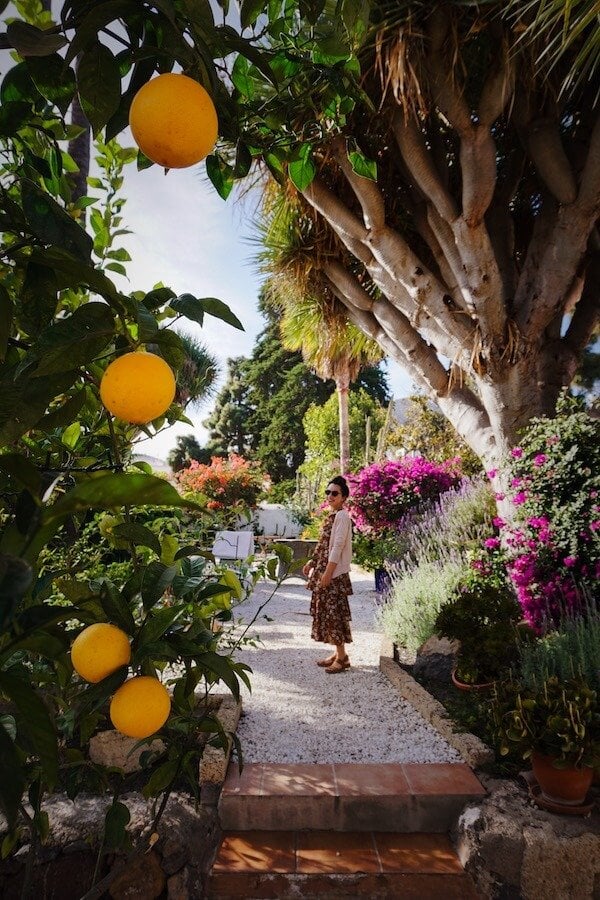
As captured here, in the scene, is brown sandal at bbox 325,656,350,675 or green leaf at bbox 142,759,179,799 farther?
brown sandal at bbox 325,656,350,675

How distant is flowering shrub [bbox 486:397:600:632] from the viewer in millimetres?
3770

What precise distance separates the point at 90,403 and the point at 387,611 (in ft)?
14.1

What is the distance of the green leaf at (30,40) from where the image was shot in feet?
2.04

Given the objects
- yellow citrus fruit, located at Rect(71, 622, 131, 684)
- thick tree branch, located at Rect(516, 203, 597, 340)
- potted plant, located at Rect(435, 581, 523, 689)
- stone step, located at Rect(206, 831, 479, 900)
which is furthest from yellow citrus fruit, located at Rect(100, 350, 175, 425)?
thick tree branch, located at Rect(516, 203, 597, 340)

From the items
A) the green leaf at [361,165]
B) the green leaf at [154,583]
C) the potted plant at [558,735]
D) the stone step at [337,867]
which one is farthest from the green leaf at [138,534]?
the potted plant at [558,735]

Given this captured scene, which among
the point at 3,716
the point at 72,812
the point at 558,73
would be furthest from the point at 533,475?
the point at 3,716

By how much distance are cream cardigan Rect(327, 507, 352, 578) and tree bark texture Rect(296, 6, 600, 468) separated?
154 centimetres

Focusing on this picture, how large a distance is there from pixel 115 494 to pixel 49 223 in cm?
50

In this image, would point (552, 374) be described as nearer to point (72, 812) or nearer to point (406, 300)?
point (406, 300)

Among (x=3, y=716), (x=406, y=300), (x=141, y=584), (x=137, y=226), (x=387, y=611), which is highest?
(x=406, y=300)

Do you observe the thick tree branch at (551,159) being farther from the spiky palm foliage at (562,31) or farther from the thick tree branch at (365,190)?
the thick tree branch at (365,190)

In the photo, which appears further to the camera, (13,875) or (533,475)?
(533,475)

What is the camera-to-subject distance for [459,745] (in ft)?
9.17

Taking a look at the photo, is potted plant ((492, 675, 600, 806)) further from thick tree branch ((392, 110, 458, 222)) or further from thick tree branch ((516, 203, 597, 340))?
thick tree branch ((392, 110, 458, 222))
